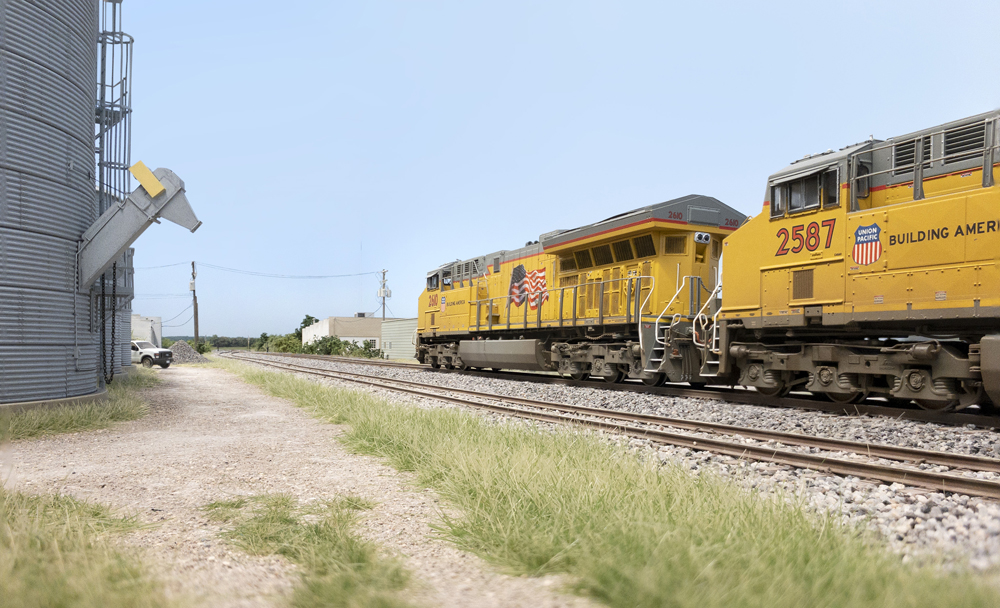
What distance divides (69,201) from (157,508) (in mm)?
7063

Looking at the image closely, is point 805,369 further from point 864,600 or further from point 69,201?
point 69,201

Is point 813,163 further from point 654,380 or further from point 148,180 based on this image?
point 148,180

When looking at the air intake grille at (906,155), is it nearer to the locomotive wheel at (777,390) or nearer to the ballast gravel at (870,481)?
the ballast gravel at (870,481)

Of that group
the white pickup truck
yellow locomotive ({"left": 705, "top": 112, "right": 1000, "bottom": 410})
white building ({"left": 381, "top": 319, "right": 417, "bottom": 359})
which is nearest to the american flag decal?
yellow locomotive ({"left": 705, "top": 112, "right": 1000, "bottom": 410})

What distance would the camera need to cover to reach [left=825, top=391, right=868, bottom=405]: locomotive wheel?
27.5ft

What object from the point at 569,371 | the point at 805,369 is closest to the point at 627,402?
the point at 805,369

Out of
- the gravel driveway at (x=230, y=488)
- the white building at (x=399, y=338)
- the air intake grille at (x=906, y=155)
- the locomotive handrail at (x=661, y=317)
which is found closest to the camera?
the gravel driveway at (x=230, y=488)

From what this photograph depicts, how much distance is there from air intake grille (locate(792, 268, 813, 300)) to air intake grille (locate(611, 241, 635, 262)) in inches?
176

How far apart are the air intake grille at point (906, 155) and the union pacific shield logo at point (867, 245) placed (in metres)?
0.87

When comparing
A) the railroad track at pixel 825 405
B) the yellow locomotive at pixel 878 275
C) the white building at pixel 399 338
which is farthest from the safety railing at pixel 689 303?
the white building at pixel 399 338

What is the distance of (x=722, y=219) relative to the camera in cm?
1262

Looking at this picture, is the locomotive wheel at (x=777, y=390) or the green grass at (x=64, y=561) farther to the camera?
the locomotive wheel at (x=777, y=390)

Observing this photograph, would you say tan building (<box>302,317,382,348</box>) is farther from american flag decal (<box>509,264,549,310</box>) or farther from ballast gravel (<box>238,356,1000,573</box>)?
ballast gravel (<box>238,356,1000,573</box>)

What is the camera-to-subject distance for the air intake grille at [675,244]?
12.3m
